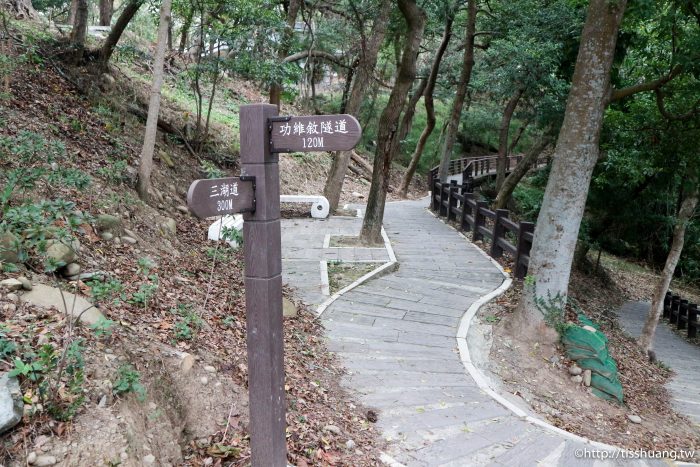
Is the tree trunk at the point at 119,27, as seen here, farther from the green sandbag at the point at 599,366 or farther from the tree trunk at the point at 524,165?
the tree trunk at the point at 524,165

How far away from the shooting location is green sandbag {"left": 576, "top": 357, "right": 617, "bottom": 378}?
7430mm

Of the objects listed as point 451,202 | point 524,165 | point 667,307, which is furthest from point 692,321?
point 451,202

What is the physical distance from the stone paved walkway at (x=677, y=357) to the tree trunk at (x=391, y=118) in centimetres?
626

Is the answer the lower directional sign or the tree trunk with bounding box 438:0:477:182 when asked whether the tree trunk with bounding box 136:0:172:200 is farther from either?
the tree trunk with bounding box 438:0:477:182

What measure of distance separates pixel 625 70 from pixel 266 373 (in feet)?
46.9

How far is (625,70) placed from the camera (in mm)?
14344

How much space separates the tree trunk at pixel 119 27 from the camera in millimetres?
9977

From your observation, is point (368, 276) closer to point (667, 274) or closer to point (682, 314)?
point (667, 274)

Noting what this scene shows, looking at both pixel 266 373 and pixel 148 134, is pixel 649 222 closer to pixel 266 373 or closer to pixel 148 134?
pixel 148 134

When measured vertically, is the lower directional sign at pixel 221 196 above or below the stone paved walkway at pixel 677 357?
above

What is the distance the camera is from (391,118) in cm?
1112

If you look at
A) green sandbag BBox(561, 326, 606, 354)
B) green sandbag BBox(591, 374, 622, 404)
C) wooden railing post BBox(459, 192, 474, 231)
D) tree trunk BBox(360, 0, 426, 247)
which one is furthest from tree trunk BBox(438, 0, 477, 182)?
green sandbag BBox(591, 374, 622, 404)

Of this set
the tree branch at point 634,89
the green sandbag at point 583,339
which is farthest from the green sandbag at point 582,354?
the tree branch at point 634,89

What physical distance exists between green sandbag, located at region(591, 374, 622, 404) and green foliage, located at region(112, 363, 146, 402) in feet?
19.5
